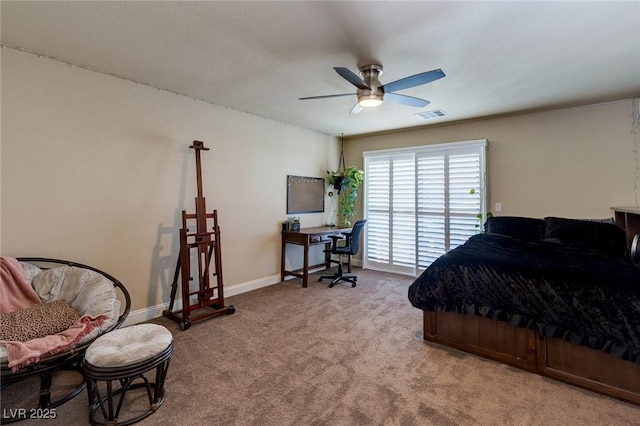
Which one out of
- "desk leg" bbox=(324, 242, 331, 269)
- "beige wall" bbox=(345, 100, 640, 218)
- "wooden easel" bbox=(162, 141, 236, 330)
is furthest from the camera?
"desk leg" bbox=(324, 242, 331, 269)

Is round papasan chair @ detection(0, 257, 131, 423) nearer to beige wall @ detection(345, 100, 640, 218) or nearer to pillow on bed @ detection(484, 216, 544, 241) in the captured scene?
pillow on bed @ detection(484, 216, 544, 241)

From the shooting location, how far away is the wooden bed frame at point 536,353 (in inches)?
77.8

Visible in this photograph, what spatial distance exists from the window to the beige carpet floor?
1.95 m

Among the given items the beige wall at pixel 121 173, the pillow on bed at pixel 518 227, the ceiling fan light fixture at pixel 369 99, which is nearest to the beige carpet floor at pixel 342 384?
the beige wall at pixel 121 173

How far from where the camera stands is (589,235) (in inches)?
130

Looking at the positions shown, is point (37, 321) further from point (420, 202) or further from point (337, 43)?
point (420, 202)

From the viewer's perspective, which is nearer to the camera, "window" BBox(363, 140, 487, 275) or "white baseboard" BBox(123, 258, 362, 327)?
"white baseboard" BBox(123, 258, 362, 327)

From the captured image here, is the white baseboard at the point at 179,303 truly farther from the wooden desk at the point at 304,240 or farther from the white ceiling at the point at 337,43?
the white ceiling at the point at 337,43

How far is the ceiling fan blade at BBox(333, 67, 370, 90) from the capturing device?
2.21 m

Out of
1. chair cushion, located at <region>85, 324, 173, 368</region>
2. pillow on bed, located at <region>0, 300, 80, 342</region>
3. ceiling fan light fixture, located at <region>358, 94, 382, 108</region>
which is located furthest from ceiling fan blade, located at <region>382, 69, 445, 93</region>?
pillow on bed, located at <region>0, 300, 80, 342</region>

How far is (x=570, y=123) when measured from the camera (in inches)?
153

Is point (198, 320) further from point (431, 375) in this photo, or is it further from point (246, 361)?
point (431, 375)

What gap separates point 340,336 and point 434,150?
3318 millimetres

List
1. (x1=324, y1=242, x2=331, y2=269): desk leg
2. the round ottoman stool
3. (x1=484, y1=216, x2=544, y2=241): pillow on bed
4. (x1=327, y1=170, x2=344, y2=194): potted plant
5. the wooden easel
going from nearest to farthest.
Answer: the round ottoman stool
the wooden easel
(x1=484, y1=216, x2=544, y2=241): pillow on bed
(x1=324, y1=242, x2=331, y2=269): desk leg
(x1=327, y1=170, x2=344, y2=194): potted plant
